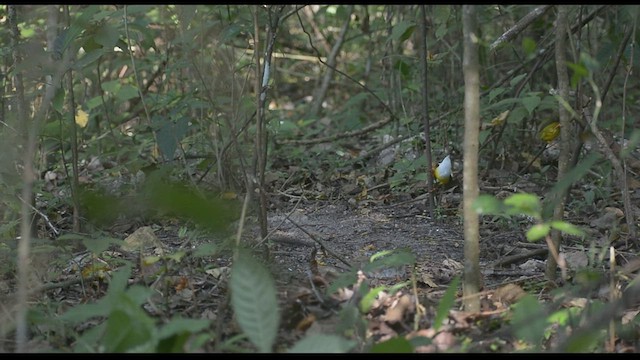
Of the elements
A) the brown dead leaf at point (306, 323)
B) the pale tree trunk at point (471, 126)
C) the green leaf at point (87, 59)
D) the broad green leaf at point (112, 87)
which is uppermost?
the broad green leaf at point (112, 87)

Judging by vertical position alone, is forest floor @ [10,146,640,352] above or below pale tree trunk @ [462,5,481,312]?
below

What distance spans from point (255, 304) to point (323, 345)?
22 centimetres

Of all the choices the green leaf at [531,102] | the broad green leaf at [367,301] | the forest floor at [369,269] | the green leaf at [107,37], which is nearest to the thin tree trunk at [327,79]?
the forest floor at [369,269]

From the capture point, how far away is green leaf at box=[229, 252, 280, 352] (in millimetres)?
2027

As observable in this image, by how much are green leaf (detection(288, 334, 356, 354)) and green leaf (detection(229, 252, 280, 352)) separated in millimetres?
85

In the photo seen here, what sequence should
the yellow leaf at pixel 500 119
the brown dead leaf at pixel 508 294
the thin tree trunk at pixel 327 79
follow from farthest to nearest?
the thin tree trunk at pixel 327 79 → the yellow leaf at pixel 500 119 → the brown dead leaf at pixel 508 294

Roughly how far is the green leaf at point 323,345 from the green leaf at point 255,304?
0.28 feet

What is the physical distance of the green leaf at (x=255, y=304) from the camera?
2.03 metres

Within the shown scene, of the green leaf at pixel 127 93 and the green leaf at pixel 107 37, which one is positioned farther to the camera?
the green leaf at pixel 127 93

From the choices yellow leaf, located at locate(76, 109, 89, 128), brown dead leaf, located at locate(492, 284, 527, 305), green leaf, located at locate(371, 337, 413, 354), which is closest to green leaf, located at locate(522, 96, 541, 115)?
brown dead leaf, located at locate(492, 284, 527, 305)

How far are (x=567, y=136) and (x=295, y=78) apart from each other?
17.9 feet

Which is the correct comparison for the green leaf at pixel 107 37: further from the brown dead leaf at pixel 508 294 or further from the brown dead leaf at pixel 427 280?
the brown dead leaf at pixel 508 294

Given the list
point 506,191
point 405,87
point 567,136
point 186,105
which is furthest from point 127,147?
point 567,136

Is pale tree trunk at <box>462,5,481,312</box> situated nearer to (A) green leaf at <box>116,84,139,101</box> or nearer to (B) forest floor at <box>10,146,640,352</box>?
(B) forest floor at <box>10,146,640,352</box>
